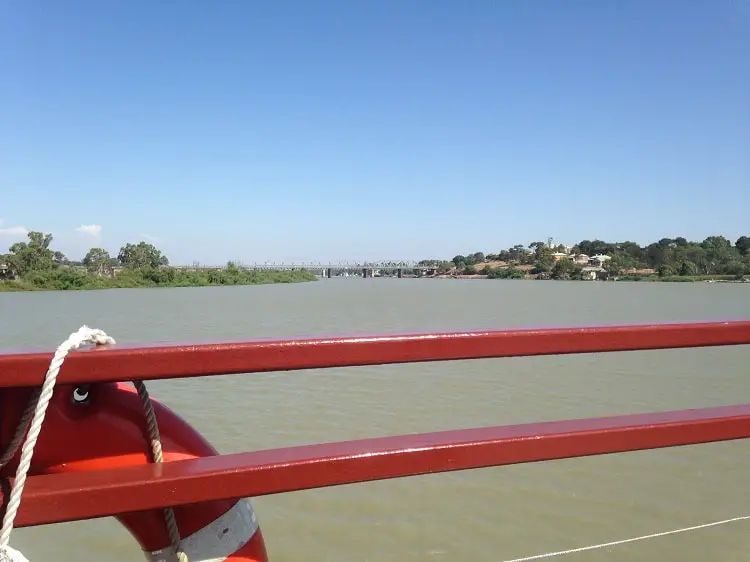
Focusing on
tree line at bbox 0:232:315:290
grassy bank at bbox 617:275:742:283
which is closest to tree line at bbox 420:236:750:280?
grassy bank at bbox 617:275:742:283

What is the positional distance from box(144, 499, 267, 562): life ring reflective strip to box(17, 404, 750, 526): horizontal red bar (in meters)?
0.14

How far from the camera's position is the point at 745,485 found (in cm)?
432

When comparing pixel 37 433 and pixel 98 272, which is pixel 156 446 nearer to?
pixel 37 433

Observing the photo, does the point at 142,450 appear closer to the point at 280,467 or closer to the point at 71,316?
the point at 280,467

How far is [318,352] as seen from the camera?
1151 mm

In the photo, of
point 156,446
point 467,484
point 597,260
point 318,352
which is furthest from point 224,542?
point 597,260

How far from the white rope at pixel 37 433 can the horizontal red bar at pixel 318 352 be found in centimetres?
2

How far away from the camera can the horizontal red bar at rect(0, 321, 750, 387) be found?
103 cm

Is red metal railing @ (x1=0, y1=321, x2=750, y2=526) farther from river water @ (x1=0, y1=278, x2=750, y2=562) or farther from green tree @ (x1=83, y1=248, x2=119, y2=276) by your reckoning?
green tree @ (x1=83, y1=248, x2=119, y2=276)

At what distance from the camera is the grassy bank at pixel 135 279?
45.8 metres

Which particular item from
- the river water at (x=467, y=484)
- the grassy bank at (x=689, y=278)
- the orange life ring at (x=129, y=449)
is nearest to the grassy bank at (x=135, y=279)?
the river water at (x=467, y=484)

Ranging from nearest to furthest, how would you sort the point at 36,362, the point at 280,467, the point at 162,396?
the point at 36,362 < the point at 280,467 < the point at 162,396

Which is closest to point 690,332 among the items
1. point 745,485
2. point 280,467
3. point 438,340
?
point 438,340

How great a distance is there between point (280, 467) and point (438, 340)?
37cm
